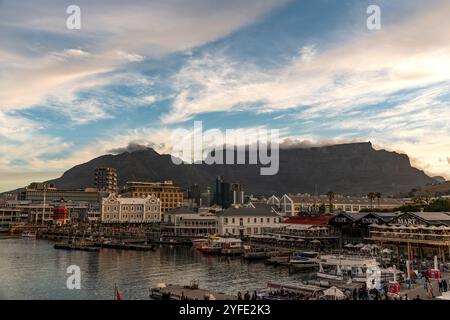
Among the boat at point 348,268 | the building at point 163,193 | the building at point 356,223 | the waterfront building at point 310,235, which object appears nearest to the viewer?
the boat at point 348,268

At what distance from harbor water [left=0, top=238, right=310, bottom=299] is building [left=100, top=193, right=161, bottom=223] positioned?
150ft

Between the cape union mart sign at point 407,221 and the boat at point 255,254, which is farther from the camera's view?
the boat at point 255,254

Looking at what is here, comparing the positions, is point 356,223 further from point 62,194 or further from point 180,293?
point 62,194

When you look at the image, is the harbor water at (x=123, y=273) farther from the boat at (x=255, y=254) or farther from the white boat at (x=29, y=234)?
the white boat at (x=29, y=234)

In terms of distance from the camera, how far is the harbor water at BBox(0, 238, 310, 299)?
35219mm

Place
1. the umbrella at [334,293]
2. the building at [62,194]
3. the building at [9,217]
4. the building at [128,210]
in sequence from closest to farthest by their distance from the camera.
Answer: the umbrella at [334,293] → the building at [128,210] → the building at [9,217] → the building at [62,194]

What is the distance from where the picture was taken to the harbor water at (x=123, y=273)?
1387 inches

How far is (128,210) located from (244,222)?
43228mm

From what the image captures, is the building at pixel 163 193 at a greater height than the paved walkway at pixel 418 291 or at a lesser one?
greater

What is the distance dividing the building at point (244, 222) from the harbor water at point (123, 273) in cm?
1615

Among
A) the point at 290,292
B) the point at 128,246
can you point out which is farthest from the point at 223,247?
the point at 290,292

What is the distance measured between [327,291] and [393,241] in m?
26.8

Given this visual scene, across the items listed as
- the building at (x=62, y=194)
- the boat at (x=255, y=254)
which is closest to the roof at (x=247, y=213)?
the boat at (x=255, y=254)

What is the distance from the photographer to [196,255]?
61.7m
